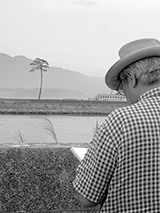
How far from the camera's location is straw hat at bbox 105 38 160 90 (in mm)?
1497

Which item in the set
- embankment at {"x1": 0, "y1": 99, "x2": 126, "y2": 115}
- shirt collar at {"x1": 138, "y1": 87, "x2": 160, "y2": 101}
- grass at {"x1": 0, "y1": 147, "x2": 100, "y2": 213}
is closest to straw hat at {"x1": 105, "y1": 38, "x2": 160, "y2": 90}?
shirt collar at {"x1": 138, "y1": 87, "x2": 160, "y2": 101}

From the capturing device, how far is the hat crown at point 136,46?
5.15 ft

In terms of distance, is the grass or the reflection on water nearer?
the grass

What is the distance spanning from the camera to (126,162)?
1.41 meters

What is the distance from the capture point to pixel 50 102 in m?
26.0

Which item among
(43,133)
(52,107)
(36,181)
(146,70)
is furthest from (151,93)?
(52,107)

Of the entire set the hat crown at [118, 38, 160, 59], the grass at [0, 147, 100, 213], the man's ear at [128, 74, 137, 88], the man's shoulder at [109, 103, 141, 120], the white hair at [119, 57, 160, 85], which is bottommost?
the grass at [0, 147, 100, 213]

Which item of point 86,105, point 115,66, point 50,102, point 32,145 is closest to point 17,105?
point 50,102

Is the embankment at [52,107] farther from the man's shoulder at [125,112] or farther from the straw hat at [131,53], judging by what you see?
the man's shoulder at [125,112]

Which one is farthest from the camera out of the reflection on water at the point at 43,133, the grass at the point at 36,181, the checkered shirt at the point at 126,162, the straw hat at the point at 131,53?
the reflection on water at the point at 43,133

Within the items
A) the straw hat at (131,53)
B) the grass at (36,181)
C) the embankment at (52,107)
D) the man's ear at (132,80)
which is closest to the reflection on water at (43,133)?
the grass at (36,181)

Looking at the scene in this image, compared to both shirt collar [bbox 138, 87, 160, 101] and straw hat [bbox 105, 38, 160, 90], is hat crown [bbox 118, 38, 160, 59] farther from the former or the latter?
shirt collar [bbox 138, 87, 160, 101]

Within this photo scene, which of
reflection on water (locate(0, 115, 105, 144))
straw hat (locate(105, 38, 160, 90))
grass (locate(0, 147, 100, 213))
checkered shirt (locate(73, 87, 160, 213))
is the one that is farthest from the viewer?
reflection on water (locate(0, 115, 105, 144))

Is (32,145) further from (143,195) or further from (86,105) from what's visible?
(86,105)
